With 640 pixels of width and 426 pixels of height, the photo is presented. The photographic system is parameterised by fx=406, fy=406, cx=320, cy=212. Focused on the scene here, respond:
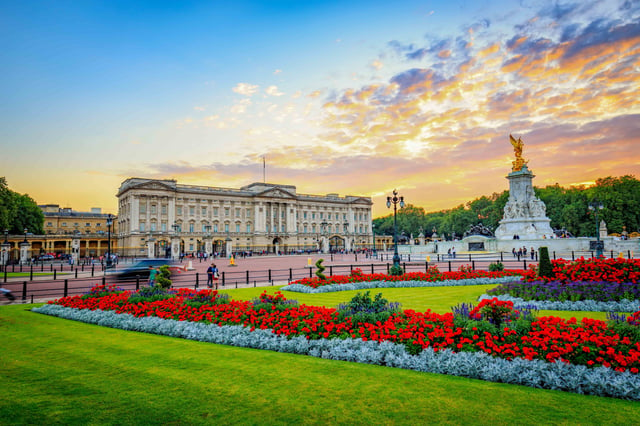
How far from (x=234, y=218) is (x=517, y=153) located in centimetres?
6812

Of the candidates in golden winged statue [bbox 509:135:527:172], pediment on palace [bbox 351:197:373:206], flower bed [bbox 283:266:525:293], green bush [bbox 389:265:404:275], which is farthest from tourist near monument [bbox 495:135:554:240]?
pediment on palace [bbox 351:197:373:206]

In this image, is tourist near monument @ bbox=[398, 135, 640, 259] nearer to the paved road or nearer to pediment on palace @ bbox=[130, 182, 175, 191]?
the paved road

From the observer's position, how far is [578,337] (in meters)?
6.66

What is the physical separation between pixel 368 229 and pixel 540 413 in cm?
12127

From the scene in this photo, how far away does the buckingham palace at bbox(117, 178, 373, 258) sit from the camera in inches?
3408

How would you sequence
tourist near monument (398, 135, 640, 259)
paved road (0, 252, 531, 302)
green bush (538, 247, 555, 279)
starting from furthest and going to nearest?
tourist near monument (398, 135, 640, 259) < paved road (0, 252, 531, 302) < green bush (538, 247, 555, 279)

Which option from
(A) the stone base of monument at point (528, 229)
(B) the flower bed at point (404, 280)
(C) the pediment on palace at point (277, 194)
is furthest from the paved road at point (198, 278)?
(C) the pediment on palace at point (277, 194)

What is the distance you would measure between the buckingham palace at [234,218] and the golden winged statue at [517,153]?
37.7 meters

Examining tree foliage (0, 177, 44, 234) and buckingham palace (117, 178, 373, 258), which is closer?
tree foliage (0, 177, 44, 234)

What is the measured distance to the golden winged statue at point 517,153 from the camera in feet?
168

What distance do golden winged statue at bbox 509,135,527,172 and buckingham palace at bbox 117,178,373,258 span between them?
1484 inches

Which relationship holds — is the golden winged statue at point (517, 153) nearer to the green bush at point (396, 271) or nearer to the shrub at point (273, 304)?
the green bush at point (396, 271)

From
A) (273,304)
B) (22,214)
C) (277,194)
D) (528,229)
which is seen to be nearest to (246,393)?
(273,304)

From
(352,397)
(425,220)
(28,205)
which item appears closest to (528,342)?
(352,397)
